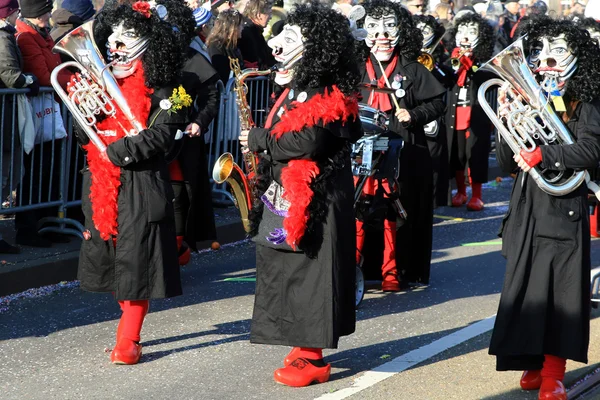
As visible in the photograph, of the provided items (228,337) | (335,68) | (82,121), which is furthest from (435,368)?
(82,121)

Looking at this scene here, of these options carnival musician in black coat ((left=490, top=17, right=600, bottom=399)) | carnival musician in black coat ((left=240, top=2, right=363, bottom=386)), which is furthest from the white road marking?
carnival musician in black coat ((left=490, top=17, right=600, bottom=399))

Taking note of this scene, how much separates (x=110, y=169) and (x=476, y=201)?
6.53 meters

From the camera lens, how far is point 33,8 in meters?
8.42

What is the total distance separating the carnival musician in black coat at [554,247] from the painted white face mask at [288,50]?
3.54 ft

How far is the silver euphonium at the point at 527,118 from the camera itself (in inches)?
207

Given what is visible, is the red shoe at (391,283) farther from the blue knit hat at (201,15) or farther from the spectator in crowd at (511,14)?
the spectator in crowd at (511,14)

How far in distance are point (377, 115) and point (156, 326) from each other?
200 centimetres

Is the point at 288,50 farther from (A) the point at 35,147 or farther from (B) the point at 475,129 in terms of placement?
(B) the point at 475,129

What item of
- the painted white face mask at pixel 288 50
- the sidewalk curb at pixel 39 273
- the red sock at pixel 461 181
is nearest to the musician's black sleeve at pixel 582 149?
the painted white face mask at pixel 288 50

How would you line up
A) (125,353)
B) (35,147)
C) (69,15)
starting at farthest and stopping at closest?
(69,15), (35,147), (125,353)

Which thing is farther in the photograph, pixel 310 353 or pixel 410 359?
pixel 410 359

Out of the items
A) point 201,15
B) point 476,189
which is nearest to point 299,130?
point 201,15

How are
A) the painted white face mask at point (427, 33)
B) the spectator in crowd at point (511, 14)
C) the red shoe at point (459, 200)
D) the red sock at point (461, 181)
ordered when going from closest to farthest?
the painted white face mask at point (427, 33)
the red shoe at point (459, 200)
the red sock at point (461, 181)
the spectator in crowd at point (511, 14)

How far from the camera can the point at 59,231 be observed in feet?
27.9
